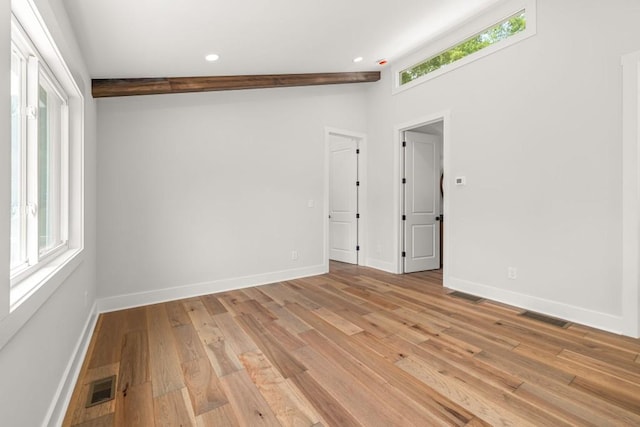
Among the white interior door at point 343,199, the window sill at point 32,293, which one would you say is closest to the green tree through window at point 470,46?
the white interior door at point 343,199

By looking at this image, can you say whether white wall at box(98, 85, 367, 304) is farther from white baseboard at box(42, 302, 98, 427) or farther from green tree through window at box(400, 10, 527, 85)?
green tree through window at box(400, 10, 527, 85)

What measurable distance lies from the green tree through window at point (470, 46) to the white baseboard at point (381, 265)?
9.15 ft

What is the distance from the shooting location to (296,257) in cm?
454

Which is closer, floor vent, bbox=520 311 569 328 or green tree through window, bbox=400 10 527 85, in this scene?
floor vent, bbox=520 311 569 328

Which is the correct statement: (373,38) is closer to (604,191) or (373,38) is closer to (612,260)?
(604,191)

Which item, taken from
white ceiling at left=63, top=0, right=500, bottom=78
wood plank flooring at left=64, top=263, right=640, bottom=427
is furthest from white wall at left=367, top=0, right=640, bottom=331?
white ceiling at left=63, top=0, right=500, bottom=78

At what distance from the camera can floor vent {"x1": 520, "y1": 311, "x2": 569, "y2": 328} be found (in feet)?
9.18

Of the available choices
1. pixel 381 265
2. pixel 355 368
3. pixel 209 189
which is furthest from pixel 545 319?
pixel 209 189

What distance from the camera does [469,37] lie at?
11.9 ft

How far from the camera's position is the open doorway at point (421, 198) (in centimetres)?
476

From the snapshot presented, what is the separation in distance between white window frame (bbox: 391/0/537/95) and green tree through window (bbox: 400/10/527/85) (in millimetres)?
48

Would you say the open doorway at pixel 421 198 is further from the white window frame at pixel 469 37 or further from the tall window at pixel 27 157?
the tall window at pixel 27 157

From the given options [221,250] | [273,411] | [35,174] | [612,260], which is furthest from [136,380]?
[612,260]

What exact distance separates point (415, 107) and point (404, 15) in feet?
4.58
